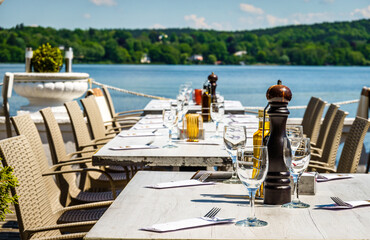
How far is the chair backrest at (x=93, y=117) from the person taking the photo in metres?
4.74

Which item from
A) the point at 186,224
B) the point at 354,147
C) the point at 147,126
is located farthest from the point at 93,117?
the point at 186,224

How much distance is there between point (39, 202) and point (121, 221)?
34.3 inches

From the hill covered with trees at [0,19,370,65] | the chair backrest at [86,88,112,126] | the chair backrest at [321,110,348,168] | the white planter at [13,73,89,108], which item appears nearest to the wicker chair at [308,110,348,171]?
the chair backrest at [321,110,348,168]

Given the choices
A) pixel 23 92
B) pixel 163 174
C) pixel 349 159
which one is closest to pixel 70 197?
pixel 163 174

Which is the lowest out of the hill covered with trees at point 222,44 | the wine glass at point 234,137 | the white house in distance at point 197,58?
the white house in distance at point 197,58

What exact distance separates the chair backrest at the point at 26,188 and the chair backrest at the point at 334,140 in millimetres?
2082

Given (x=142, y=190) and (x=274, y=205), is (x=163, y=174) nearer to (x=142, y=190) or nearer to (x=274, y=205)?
(x=142, y=190)

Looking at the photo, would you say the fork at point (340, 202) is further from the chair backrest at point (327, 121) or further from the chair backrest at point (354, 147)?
the chair backrest at point (327, 121)

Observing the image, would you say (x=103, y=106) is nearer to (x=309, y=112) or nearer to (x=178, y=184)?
(x=309, y=112)

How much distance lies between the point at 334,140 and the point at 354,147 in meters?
0.62

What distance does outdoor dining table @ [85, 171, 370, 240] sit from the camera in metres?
1.63

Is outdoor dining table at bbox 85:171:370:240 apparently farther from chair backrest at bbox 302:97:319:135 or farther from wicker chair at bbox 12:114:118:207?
chair backrest at bbox 302:97:319:135

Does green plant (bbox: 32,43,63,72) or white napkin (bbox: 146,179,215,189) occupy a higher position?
green plant (bbox: 32,43,63,72)

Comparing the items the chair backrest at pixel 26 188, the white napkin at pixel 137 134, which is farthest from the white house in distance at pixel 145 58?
the chair backrest at pixel 26 188
